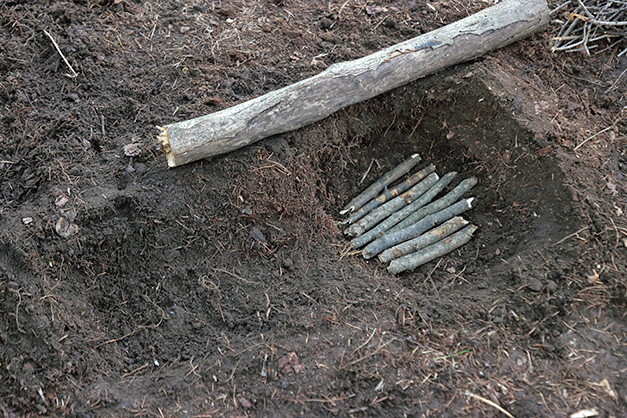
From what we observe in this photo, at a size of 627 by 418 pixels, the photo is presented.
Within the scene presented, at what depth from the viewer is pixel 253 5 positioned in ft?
15.1

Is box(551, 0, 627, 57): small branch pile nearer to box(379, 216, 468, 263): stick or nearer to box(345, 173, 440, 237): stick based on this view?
box(345, 173, 440, 237): stick

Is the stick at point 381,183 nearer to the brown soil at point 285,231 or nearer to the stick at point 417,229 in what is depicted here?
the brown soil at point 285,231

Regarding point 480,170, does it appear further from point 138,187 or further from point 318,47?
point 138,187

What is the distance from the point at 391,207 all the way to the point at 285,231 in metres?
1.05

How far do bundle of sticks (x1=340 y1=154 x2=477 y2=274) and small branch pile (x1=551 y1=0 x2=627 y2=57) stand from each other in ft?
5.86

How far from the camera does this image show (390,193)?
161 inches

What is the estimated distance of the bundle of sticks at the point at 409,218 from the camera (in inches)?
148

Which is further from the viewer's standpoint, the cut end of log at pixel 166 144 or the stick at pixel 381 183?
the stick at pixel 381 183

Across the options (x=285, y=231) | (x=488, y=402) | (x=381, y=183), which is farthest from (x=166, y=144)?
(x=488, y=402)

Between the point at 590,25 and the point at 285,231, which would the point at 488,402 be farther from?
the point at 590,25

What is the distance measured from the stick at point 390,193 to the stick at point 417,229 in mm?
325

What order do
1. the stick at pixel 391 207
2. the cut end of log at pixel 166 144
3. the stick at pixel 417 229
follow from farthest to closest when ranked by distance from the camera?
the stick at pixel 391 207 → the stick at pixel 417 229 → the cut end of log at pixel 166 144

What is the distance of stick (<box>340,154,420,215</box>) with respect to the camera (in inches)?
160

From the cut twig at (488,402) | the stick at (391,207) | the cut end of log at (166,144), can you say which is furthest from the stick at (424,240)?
the cut end of log at (166,144)
